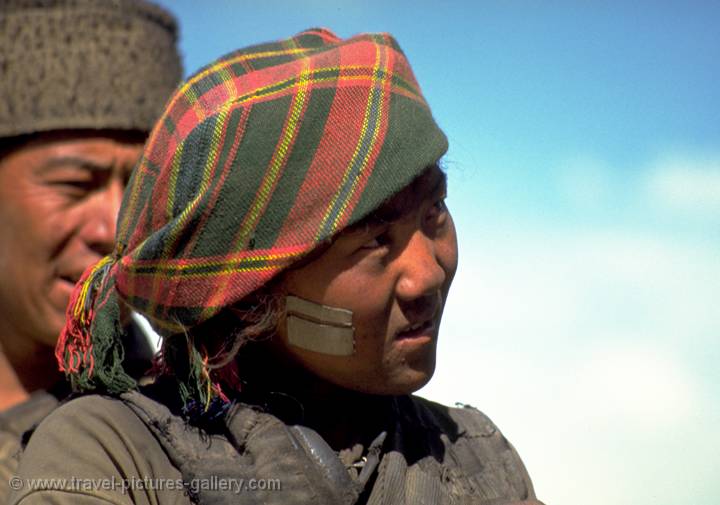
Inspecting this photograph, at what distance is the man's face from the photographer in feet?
11.2

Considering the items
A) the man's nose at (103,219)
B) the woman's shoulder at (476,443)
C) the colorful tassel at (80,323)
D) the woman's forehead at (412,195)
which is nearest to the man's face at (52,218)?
the man's nose at (103,219)

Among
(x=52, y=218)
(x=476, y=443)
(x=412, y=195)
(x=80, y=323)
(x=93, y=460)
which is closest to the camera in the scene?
(x=93, y=460)

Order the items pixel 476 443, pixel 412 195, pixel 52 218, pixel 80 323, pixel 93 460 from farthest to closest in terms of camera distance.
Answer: pixel 52 218
pixel 476 443
pixel 80 323
pixel 412 195
pixel 93 460

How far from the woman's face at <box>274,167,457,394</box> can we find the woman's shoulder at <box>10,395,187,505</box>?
1.31 ft

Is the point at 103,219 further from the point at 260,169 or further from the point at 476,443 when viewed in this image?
the point at 476,443

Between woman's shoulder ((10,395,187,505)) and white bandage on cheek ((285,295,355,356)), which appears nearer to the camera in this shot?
woman's shoulder ((10,395,187,505))

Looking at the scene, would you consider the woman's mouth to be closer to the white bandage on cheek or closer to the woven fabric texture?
the white bandage on cheek

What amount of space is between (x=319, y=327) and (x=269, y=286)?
5.9 inches

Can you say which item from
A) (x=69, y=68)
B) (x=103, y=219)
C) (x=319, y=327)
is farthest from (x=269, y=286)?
(x=69, y=68)

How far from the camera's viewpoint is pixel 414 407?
2.67 m

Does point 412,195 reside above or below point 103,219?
above

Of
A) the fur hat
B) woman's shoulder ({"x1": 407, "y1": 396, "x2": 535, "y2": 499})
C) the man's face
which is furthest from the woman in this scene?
the fur hat

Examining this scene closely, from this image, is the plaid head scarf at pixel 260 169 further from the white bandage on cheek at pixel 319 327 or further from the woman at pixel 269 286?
the white bandage on cheek at pixel 319 327

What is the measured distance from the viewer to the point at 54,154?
11.3ft
